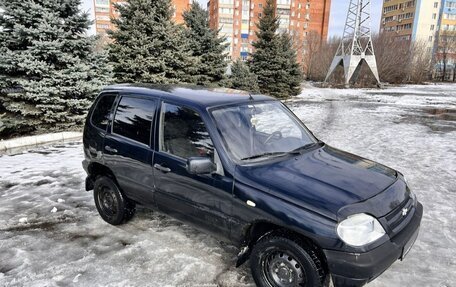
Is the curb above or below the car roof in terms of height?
below

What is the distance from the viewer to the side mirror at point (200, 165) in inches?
109

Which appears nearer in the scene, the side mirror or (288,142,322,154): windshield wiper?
the side mirror

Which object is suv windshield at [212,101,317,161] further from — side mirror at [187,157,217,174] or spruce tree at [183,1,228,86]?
spruce tree at [183,1,228,86]

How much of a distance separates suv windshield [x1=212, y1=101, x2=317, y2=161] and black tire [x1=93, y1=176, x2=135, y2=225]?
1.86m

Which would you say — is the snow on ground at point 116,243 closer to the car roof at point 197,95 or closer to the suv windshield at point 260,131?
the suv windshield at point 260,131

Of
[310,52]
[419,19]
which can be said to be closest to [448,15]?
[419,19]

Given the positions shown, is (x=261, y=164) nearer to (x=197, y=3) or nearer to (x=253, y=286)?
(x=253, y=286)

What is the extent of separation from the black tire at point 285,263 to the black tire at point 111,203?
2.00 metres

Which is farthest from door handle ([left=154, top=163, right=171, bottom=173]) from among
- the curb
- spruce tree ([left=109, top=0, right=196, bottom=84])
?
spruce tree ([left=109, top=0, right=196, bottom=84])

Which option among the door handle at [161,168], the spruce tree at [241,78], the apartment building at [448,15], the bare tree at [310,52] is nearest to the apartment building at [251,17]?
the bare tree at [310,52]

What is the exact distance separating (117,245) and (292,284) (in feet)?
7.05

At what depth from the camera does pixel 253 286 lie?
2.94 meters

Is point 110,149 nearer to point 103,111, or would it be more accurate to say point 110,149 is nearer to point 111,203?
point 103,111

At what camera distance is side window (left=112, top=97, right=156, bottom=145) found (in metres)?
3.54
